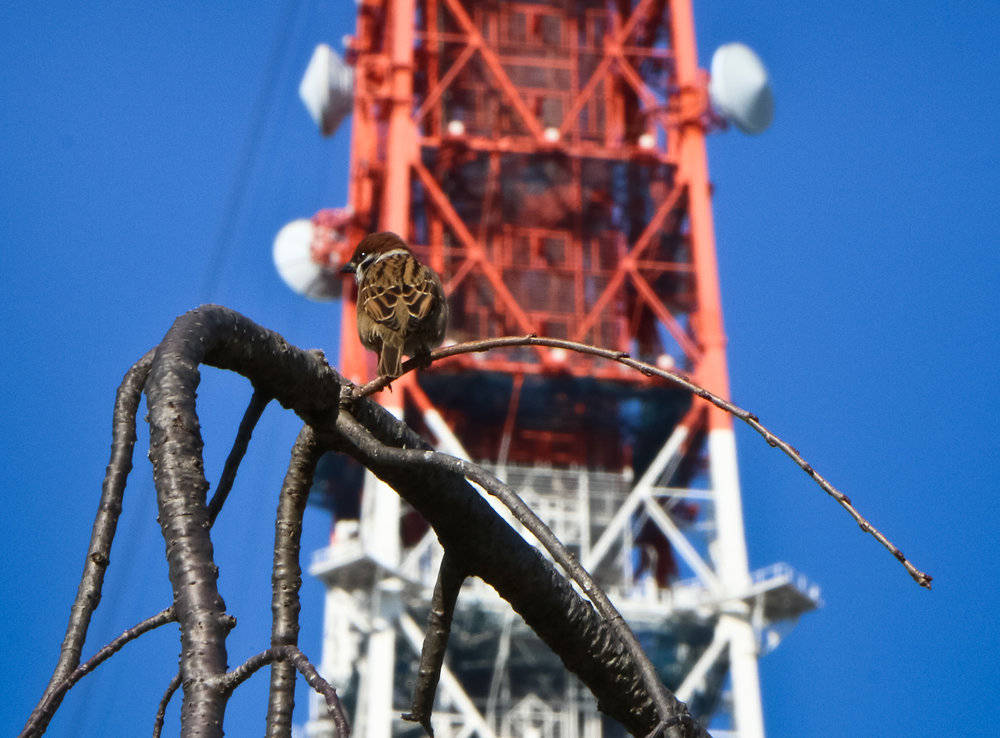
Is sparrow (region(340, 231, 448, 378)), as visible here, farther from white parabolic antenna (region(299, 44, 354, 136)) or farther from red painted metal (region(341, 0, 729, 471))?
white parabolic antenna (region(299, 44, 354, 136))

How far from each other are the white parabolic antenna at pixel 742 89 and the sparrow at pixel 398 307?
3088 centimetres

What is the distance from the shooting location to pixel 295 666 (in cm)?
196

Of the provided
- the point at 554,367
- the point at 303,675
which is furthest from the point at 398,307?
the point at 554,367

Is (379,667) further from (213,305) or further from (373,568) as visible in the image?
(213,305)

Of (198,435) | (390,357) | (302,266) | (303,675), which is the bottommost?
(303,675)

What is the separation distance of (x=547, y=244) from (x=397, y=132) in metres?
4.44

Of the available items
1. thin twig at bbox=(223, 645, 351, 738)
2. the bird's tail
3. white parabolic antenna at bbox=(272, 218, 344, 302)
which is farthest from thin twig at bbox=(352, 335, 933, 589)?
white parabolic antenna at bbox=(272, 218, 344, 302)

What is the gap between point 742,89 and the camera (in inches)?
1443

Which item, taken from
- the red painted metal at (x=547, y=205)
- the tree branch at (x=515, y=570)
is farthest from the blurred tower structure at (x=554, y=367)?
the tree branch at (x=515, y=570)

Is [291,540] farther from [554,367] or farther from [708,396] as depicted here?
[554,367]

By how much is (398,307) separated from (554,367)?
1105 inches

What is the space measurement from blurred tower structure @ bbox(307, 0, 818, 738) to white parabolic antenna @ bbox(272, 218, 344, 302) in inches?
31.3

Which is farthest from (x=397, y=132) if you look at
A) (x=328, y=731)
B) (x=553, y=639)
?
(x=553, y=639)

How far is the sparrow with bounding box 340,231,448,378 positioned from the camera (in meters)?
5.89
